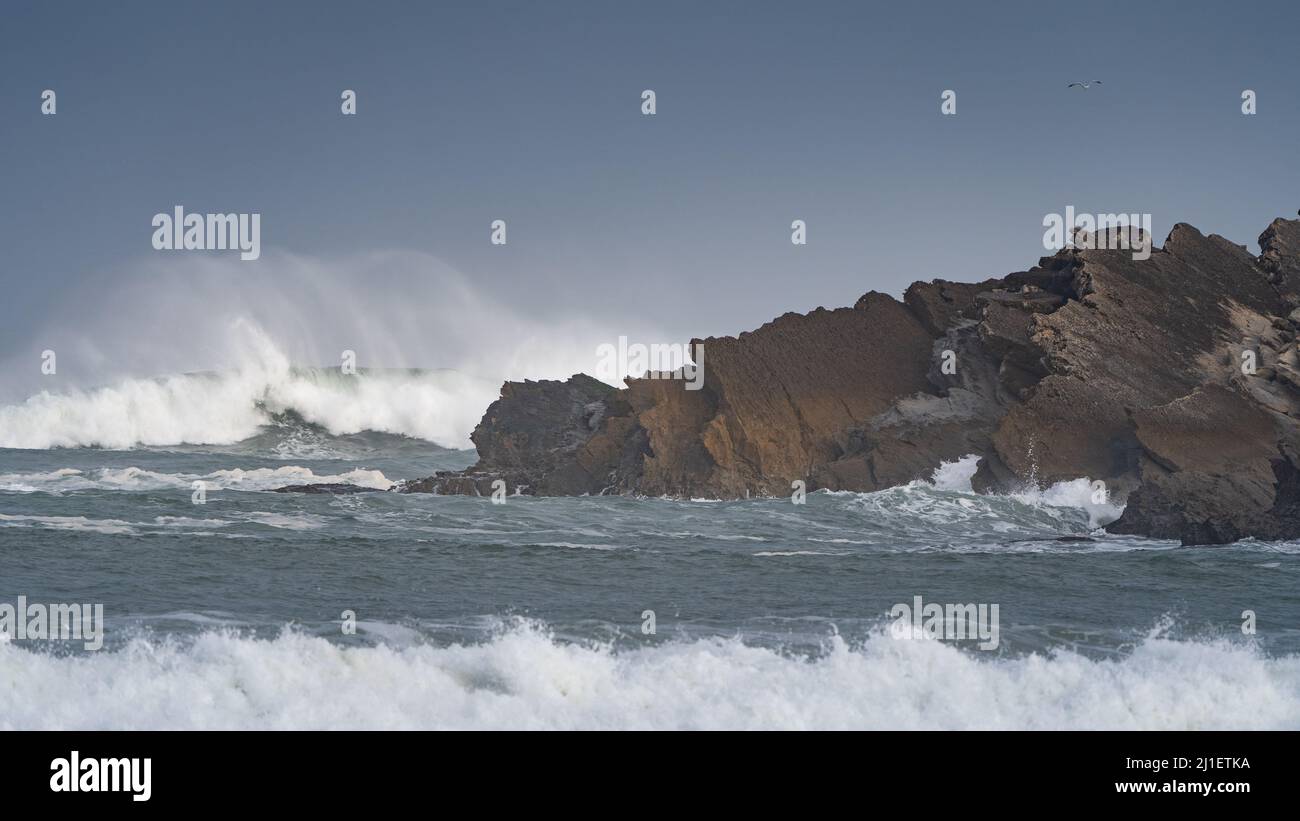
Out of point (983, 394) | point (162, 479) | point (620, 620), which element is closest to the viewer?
point (620, 620)

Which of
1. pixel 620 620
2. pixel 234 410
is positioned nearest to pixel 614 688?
pixel 620 620

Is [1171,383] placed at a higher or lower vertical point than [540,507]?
higher

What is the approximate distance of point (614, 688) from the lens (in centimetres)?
1170

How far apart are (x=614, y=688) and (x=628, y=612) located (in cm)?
375

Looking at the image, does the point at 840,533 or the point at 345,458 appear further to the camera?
the point at 345,458

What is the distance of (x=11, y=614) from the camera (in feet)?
46.9

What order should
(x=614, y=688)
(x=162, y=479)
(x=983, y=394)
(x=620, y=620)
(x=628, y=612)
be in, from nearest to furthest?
(x=614, y=688) → (x=620, y=620) → (x=628, y=612) → (x=983, y=394) → (x=162, y=479)

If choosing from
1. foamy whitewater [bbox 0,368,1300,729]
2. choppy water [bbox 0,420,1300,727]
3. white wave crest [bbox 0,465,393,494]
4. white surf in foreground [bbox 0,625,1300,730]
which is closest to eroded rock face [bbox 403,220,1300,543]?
foamy whitewater [bbox 0,368,1300,729]

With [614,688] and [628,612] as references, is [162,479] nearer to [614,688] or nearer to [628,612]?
[628,612]

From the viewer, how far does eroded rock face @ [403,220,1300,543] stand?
1240 inches

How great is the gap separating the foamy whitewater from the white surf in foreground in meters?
0.03
